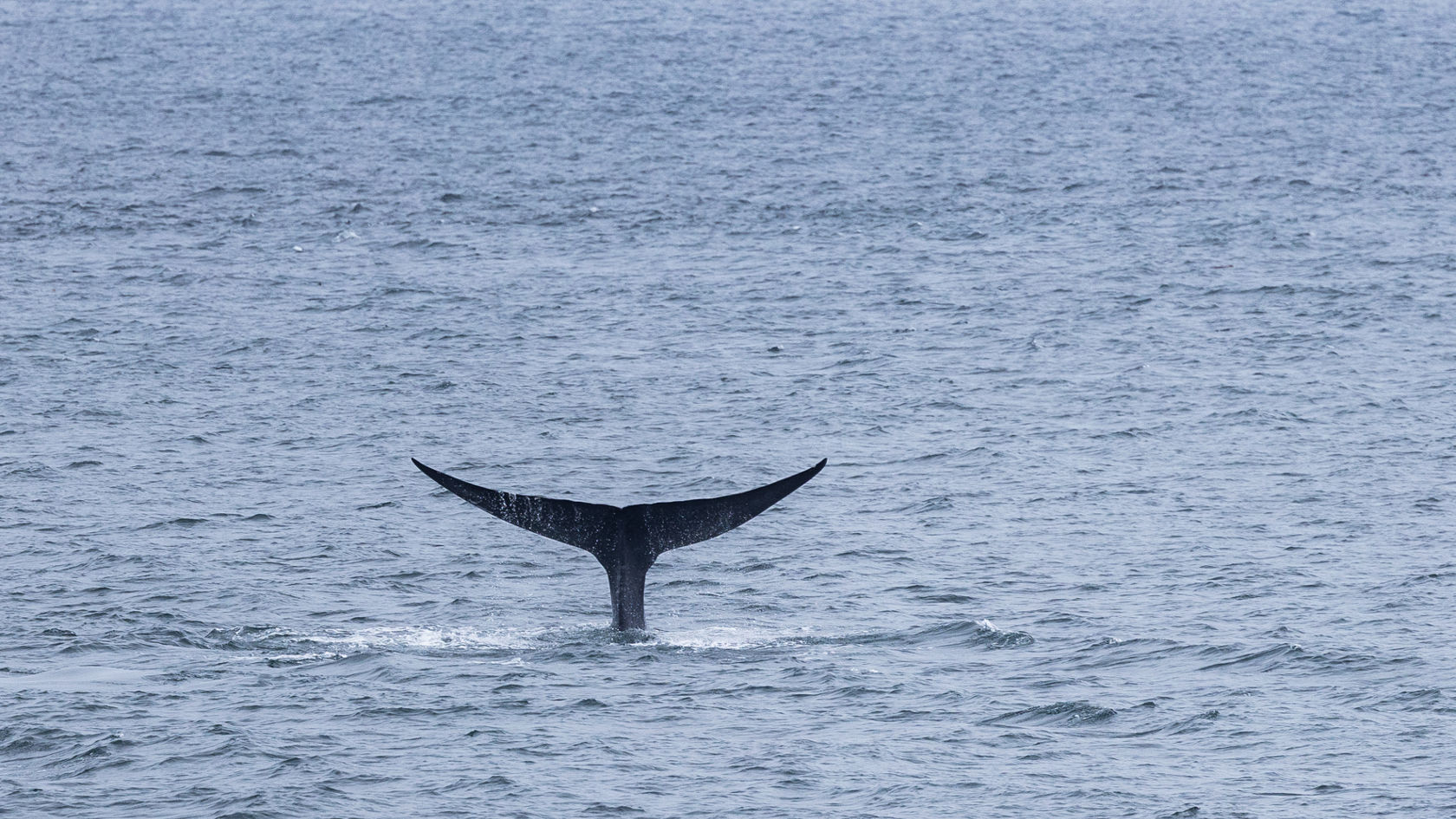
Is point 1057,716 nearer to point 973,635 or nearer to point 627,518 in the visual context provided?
point 973,635

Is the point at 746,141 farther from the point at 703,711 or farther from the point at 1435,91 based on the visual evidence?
the point at 703,711

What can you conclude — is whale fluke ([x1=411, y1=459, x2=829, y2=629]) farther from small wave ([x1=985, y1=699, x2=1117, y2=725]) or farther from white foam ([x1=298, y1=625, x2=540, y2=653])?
small wave ([x1=985, y1=699, x2=1117, y2=725])

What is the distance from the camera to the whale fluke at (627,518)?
2094 centimetres

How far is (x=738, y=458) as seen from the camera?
35.5m

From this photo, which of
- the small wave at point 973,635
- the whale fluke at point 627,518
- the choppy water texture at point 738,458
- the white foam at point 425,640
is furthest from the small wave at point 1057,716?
the white foam at point 425,640

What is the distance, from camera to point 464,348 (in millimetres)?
43594

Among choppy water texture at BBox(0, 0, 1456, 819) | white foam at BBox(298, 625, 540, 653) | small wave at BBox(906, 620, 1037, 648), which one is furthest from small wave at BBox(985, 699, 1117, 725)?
white foam at BBox(298, 625, 540, 653)

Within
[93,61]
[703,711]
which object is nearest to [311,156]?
[93,61]

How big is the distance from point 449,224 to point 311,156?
1400cm

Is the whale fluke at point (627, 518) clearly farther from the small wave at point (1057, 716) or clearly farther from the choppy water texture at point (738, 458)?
the small wave at point (1057, 716)

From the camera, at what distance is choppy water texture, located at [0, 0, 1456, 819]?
22.4 metres

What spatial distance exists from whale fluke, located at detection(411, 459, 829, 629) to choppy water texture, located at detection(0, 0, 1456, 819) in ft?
6.76

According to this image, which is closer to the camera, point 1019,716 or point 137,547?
point 1019,716

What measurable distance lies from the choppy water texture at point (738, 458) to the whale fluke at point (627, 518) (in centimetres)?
206
